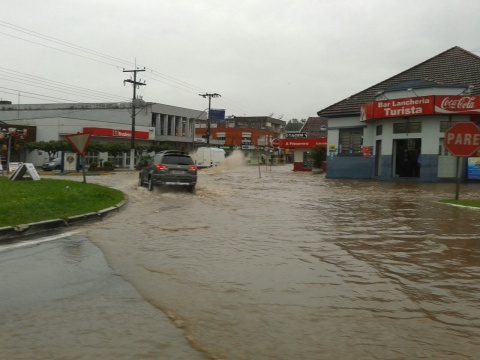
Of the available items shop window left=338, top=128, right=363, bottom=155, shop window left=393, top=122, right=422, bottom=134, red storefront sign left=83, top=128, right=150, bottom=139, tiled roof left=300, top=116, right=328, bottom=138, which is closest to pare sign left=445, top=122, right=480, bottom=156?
shop window left=393, top=122, right=422, bottom=134

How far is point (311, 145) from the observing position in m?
52.7

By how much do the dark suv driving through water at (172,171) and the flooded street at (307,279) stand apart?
22.9 ft

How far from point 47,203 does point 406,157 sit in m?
23.4

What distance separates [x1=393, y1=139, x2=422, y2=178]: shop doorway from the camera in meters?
30.7

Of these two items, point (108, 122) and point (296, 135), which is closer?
point (296, 135)

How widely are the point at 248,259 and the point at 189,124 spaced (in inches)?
2905

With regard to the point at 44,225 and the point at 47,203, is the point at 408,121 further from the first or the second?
the point at 44,225

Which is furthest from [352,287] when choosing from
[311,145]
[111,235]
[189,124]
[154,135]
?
[189,124]

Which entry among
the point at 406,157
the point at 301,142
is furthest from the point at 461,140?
the point at 301,142

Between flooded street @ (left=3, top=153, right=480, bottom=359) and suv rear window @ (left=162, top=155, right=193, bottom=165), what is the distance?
737 centimetres

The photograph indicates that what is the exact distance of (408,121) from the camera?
29938 millimetres

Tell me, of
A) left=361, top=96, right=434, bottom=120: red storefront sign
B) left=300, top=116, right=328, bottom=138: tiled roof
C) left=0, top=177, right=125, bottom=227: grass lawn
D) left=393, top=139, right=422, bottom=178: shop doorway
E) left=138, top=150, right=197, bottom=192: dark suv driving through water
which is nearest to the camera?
left=0, top=177, right=125, bottom=227: grass lawn

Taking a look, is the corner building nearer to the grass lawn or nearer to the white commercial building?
the grass lawn

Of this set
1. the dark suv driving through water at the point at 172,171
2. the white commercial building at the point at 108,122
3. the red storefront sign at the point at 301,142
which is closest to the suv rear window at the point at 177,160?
the dark suv driving through water at the point at 172,171
